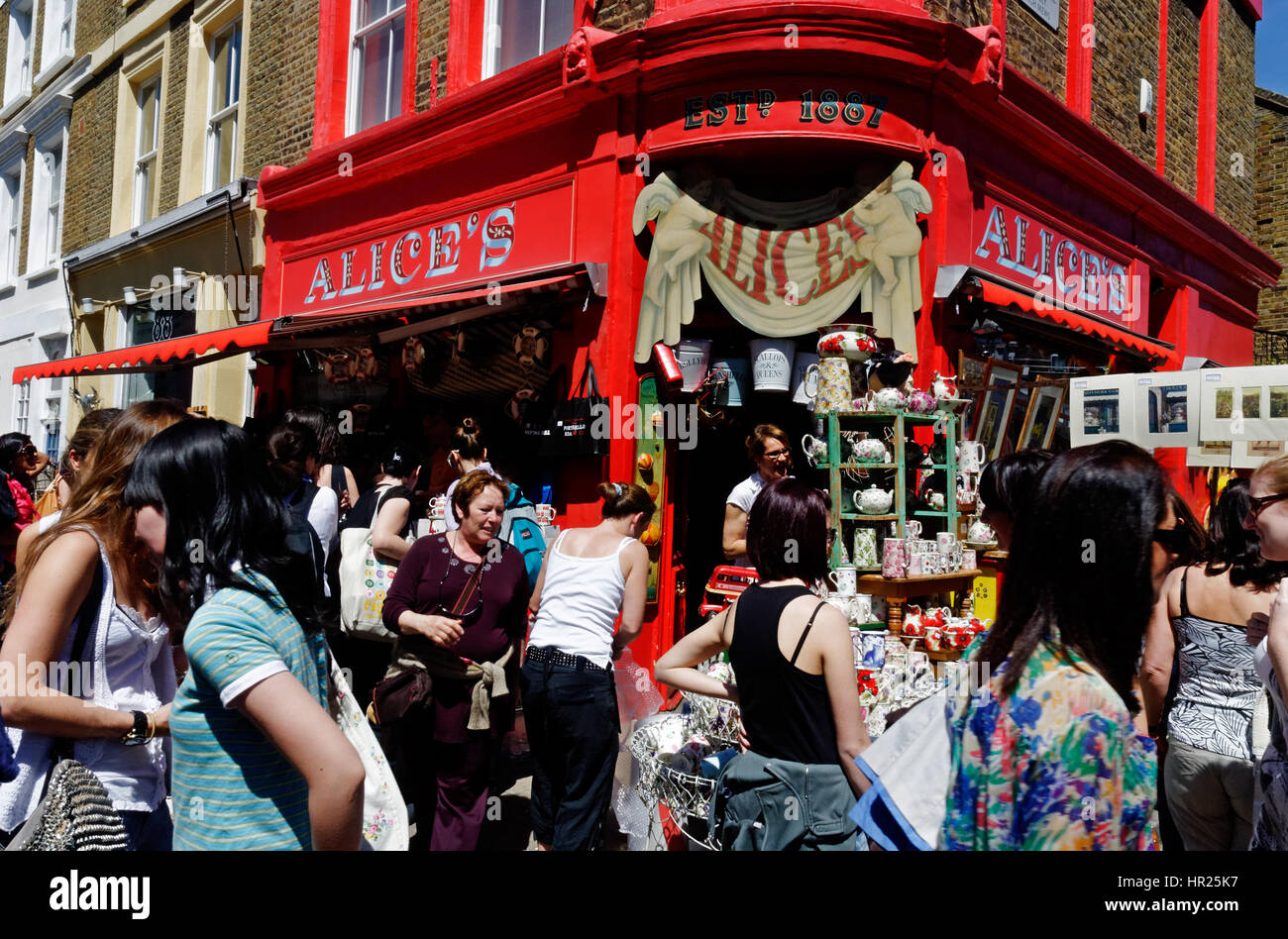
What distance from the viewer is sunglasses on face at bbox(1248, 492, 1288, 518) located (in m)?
2.45

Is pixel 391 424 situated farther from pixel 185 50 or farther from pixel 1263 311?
pixel 1263 311

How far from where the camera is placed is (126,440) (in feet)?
8.14

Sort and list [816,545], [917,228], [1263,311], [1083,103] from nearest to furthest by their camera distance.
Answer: [816,545] < [917,228] < [1083,103] < [1263,311]

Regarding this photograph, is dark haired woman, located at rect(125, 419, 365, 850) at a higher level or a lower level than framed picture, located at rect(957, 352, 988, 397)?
lower

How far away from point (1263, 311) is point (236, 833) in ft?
53.8

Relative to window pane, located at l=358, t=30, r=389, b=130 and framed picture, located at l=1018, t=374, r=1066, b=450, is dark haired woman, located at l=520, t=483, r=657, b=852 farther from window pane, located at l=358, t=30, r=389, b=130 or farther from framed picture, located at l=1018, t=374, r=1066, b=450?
window pane, located at l=358, t=30, r=389, b=130

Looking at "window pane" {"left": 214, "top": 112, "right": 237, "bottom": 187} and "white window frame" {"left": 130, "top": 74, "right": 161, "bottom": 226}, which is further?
"white window frame" {"left": 130, "top": 74, "right": 161, "bottom": 226}

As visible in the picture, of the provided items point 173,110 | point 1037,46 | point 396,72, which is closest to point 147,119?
point 173,110

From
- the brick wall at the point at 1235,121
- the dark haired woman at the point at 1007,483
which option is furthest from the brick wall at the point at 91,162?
the brick wall at the point at 1235,121

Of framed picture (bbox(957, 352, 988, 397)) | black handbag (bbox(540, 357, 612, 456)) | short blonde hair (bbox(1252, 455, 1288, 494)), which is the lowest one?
short blonde hair (bbox(1252, 455, 1288, 494))

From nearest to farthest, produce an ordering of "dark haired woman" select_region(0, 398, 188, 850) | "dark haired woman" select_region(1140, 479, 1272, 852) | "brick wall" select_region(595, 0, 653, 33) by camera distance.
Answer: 1. "dark haired woman" select_region(0, 398, 188, 850)
2. "dark haired woman" select_region(1140, 479, 1272, 852)
3. "brick wall" select_region(595, 0, 653, 33)

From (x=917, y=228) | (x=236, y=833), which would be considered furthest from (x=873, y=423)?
(x=236, y=833)

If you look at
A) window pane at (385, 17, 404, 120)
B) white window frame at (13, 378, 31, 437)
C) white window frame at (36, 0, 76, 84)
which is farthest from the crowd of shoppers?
white window frame at (36, 0, 76, 84)

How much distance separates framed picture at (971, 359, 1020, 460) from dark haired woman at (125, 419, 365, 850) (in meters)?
5.91
